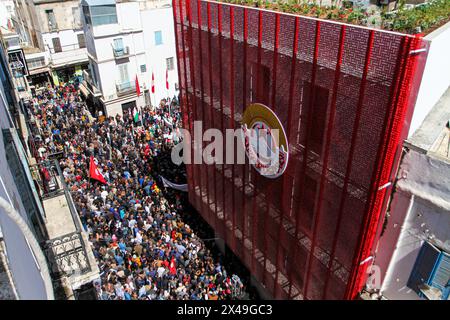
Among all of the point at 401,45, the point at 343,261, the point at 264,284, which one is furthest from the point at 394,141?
the point at 264,284

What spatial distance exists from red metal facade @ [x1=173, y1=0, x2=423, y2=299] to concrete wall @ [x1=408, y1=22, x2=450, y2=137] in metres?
0.55

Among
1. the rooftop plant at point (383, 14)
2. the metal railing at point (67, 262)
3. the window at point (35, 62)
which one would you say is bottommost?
the window at point (35, 62)

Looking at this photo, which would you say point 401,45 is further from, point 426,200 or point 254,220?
point 254,220

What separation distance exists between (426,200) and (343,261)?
9.10ft

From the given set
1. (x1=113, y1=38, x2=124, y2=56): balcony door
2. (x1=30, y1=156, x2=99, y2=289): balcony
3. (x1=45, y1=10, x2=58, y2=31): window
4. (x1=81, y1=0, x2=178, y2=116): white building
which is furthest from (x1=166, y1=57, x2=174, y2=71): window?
(x1=30, y1=156, x2=99, y2=289): balcony

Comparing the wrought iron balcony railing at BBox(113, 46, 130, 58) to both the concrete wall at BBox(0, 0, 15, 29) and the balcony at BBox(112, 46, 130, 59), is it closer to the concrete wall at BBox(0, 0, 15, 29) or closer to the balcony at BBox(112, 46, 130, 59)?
the balcony at BBox(112, 46, 130, 59)

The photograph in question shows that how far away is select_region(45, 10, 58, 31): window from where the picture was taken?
32.3 m

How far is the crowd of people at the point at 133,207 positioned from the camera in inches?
564

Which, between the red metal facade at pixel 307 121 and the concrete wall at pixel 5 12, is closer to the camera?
the red metal facade at pixel 307 121

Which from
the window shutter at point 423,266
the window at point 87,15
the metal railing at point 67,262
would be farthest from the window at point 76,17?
the window shutter at point 423,266

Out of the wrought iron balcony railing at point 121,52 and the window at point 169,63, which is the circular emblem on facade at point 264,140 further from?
the window at point 169,63

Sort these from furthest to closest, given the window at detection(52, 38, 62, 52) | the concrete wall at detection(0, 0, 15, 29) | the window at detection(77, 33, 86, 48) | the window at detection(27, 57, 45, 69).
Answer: the concrete wall at detection(0, 0, 15, 29), the window at detection(77, 33, 86, 48), the window at detection(52, 38, 62, 52), the window at detection(27, 57, 45, 69)

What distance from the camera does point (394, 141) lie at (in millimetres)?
7375

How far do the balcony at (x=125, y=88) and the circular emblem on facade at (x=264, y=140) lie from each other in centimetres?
1909
